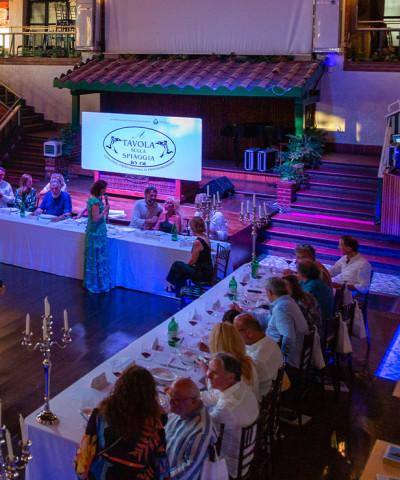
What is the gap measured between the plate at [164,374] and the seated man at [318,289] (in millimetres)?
1815

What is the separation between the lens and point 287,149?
13.2 meters

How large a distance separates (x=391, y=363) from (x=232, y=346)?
3102 mm

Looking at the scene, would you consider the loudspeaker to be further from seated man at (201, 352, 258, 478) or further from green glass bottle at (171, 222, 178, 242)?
seated man at (201, 352, 258, 478)

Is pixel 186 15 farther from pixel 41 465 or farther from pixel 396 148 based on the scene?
pixel 41 465

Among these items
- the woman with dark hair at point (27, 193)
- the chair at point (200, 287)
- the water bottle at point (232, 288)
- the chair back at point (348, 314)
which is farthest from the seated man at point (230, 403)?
the woman with dark hair at point (27, 193)

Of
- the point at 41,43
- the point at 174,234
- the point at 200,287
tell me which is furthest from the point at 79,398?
the point at 41,43

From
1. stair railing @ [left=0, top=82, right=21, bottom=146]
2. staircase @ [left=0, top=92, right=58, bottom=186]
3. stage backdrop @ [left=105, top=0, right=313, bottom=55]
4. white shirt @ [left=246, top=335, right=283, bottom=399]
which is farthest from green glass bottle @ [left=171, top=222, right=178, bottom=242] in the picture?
stair railing @ [left=0, top=82, right=21, bottom=146]

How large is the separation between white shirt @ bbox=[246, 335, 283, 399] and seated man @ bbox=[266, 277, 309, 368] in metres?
0.55

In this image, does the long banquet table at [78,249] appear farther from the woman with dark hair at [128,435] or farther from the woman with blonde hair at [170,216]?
the woman with dark hair at [128,435]

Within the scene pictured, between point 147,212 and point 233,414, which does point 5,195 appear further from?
point 233,414

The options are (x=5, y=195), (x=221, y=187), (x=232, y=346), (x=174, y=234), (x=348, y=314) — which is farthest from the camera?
(x=221, y=187)

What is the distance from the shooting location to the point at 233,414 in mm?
3684

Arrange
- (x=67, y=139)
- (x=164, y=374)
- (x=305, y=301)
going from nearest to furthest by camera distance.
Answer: (x=164, y=374)
(x=305, y=301)
(x=67, y=139)

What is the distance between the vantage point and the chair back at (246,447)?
143 inches
